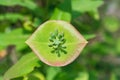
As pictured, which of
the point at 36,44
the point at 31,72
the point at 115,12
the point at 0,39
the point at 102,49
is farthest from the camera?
the point at 115,12

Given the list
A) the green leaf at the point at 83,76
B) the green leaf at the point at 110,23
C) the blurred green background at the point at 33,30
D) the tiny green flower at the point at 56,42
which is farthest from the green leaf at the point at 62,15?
the green leaf at the point at 110,23

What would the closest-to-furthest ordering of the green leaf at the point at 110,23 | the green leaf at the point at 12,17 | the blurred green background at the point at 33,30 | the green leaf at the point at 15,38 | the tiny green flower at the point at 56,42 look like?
the tiny green flower at the point at 56,42
the blurred green background at the point at 33,30
the green leaf at the point at 15,38
the green leaf at the point at 12,17
the green leaf at the point at 110,23

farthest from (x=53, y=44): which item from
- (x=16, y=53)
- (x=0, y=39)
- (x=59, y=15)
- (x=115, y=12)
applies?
(x=115, y=12)

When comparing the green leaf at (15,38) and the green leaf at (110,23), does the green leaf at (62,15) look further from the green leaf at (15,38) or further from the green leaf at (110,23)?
the green leaf at (110,23)

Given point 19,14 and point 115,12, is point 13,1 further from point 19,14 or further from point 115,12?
point 115,12

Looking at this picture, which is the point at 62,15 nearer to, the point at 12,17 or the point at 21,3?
the point at 21,3

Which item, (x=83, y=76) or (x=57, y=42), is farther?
(x=83, y=76)

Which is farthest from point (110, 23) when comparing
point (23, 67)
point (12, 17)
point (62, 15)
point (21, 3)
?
point (23, 67)
